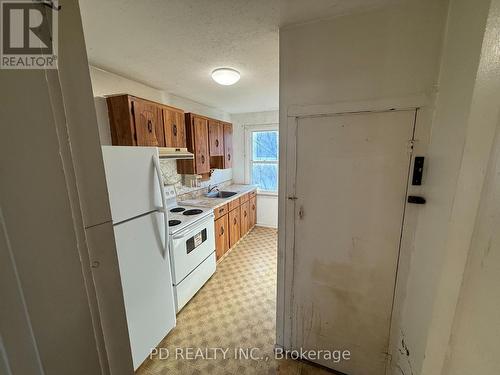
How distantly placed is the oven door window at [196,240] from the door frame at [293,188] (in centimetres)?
104

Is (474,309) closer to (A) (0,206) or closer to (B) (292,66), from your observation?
(A) (0,206)

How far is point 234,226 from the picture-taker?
3.38 metres

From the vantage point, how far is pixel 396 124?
113 centimetres

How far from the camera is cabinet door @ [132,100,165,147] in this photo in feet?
6.36

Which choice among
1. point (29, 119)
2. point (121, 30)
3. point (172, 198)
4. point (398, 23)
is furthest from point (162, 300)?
point (398, 23)

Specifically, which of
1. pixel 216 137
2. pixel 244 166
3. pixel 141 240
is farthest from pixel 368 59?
pixel 244 166

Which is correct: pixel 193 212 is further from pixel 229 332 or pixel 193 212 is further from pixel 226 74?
pixel 226 74

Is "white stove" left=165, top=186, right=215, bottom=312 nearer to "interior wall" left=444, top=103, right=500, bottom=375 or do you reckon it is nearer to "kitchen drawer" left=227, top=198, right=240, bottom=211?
"kitchen drawer" left=227, top=198, right=240, bottom=211

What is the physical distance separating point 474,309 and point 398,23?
131 cm

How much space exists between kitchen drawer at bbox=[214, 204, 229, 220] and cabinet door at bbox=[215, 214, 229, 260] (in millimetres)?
60

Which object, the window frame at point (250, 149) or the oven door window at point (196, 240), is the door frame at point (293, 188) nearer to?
the oven door window at point (196, 240)

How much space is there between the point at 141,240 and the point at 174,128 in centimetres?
145

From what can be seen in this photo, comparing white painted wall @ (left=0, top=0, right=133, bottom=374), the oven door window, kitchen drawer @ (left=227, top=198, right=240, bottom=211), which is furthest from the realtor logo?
kitchen drawer @ (left=227, top=198, right=240, bottom=211)

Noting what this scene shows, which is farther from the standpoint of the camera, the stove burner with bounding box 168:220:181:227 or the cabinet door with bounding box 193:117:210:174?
the cabinet door with bounding box 193:117:210:174
